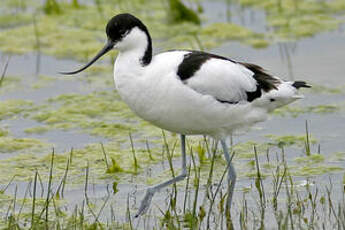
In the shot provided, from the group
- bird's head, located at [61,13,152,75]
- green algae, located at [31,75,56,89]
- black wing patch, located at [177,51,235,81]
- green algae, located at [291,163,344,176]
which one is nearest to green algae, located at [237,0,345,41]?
green algae, located at [31,75,56,89]

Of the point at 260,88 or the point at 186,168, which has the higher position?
the point at 260,88

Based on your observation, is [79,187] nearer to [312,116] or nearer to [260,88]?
[260,88]

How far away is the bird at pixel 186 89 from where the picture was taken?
540cm

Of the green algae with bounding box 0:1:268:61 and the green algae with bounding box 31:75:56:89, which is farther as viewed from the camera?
the green algae with bounding box 0:1:268:61

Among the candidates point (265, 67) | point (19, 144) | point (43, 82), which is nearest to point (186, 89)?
point (19, 144)

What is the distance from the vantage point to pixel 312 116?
24.8 feet

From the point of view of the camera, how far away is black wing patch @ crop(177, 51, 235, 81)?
5473 mm

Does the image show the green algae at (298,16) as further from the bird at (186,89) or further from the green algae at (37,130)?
the bird at (186,89)

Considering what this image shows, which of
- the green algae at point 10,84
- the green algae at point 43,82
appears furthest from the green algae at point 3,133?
the green algae at point 43,82

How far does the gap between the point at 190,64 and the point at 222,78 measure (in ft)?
0.84

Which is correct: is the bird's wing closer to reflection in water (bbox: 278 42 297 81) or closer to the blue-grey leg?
the blue-grey leg

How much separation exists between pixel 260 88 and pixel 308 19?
4.13 meters

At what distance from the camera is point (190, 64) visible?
5559 mm

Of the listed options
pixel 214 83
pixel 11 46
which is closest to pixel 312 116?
pixel 214 83
